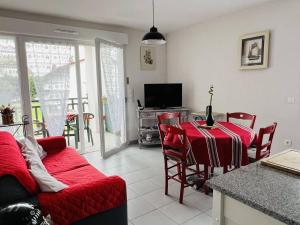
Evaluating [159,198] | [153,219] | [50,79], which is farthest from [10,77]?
[153,219]

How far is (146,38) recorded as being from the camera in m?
2.79

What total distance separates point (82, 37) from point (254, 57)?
2.96 m

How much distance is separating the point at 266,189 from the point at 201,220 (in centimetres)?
151

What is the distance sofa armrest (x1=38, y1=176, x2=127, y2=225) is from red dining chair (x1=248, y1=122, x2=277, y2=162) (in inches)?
57.0

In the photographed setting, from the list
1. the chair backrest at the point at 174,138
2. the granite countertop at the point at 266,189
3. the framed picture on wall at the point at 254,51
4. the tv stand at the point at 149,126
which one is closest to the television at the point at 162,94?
the tv stand at the point at 149,126

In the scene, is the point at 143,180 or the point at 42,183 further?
the point at 143,180

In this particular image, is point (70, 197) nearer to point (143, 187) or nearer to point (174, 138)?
point (174, 138)

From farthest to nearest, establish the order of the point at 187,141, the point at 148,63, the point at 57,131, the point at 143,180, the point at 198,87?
1. the point at 148,63
2. the point at 198,87
3. the point at 57,131
4. the point at 143,180
5. the point at 187,141

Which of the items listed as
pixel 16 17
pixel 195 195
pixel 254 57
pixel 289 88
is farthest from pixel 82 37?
pixel 289 88

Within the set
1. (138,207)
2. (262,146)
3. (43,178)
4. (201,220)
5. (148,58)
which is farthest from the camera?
(148,58)

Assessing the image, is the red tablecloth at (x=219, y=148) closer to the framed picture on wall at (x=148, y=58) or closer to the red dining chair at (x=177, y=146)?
the red dining chair at (x=177, y=146)

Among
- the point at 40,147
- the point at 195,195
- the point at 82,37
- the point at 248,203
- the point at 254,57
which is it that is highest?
the point at 82,37

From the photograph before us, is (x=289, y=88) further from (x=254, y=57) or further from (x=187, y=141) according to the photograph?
(x=187, y=141)

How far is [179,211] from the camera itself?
239 centimetres
